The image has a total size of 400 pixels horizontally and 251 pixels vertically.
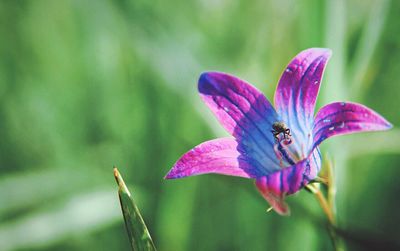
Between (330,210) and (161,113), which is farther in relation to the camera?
(161,113)

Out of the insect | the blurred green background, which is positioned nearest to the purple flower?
the insect

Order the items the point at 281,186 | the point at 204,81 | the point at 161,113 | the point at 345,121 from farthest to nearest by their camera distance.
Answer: the point at 161,113 < the point at 204,81 < the point at 345,121 < the point at 281,186

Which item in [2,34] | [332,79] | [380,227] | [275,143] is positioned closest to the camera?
[275,143]

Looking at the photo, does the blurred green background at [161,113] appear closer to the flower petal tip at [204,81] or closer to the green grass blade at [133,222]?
the flower petal tip at [204,81]

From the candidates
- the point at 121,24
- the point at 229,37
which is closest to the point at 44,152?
the point at 121,24

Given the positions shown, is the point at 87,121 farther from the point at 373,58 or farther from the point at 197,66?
the point at 373,58

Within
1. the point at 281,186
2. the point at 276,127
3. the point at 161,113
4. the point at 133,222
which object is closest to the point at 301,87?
the point at 276,127

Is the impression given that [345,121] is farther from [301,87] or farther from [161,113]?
[161,113]
